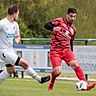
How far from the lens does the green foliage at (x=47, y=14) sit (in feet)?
204

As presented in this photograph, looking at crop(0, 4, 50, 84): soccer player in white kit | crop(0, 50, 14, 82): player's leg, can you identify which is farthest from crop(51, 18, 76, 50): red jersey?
crop(0, 50, 14, 82): player's leg

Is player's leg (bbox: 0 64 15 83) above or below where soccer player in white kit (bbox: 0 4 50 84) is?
A: below

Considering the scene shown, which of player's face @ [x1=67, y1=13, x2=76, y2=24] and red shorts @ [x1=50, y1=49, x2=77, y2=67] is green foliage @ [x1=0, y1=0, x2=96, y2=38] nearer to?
red shorts @ [x1=50, y1=49, x2=77, y2=67]

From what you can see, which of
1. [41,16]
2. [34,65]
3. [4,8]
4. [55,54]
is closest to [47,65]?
[34,65]

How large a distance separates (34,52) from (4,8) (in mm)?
38854

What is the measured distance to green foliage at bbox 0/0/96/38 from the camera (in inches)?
2442

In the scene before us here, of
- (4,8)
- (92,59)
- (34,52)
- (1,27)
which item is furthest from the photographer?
(4,8)

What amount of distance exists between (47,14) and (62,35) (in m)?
52.3

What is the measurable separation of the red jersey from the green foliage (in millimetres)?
46089

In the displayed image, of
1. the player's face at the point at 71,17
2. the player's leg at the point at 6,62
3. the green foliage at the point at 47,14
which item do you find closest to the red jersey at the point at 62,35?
the player's face at the point at 71,17

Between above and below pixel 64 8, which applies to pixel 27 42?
above

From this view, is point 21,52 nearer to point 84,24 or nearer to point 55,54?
point 55,54

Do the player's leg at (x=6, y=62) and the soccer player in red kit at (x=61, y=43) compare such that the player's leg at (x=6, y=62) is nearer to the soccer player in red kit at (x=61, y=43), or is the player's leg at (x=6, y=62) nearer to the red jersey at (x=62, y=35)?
the soccer player in red kit at (x=61, y=43)

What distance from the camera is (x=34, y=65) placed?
928 inches
